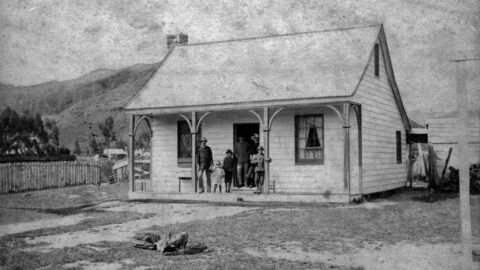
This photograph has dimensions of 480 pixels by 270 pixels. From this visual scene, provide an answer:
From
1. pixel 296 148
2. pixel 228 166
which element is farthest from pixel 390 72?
pixel 228 166

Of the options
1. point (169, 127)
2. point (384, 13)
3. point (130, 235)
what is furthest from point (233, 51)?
Result: point (130, 235)

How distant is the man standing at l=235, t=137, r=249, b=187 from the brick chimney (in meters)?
6.41

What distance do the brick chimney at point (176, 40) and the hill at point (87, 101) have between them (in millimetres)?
67273

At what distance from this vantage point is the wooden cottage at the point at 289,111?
18234mm

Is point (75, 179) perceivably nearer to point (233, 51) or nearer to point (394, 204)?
point (233, 51)

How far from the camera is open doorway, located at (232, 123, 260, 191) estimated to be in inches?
797

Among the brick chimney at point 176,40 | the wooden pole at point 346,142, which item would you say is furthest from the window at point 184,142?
the wooden pole at point 346,142

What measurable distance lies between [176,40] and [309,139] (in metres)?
8.71

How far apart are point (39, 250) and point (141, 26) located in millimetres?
9810

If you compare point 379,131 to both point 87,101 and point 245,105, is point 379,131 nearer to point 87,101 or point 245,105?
point 245,105

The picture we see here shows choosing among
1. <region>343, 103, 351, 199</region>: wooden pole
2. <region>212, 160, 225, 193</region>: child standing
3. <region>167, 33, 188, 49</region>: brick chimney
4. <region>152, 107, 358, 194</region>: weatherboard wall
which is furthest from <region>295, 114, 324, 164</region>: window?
<region>167, 33, 188, 49</region>: brick chimney

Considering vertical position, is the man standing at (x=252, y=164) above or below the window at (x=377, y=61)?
below

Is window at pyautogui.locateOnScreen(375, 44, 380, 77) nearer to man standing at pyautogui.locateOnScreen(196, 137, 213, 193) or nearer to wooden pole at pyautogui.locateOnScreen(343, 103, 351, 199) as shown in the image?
wooden pole at pyautogui.locateOnScreen(343, 103, 351, 199)

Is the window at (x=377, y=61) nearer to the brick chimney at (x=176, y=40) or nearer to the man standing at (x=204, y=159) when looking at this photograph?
the man standing at (x=204, y=159)
